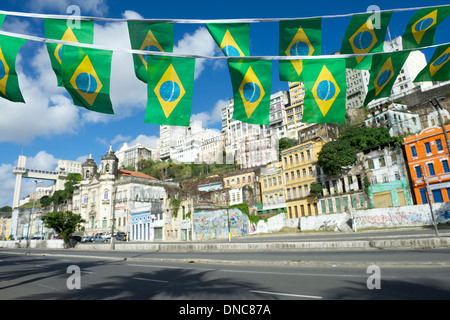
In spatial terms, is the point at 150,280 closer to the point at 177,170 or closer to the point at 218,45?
the point at 218,45

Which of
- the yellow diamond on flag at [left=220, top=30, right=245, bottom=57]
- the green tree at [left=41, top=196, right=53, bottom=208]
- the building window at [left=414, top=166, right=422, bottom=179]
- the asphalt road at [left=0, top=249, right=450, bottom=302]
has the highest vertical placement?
the green tree at [left=41, top=196, right=53, bottom=208]

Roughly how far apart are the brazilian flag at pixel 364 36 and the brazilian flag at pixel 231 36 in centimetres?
257

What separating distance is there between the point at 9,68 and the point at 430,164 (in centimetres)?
4035

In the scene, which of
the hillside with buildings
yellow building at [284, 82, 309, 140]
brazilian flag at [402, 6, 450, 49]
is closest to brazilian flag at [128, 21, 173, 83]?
brazilian flag at [402, 6, 450, 49]

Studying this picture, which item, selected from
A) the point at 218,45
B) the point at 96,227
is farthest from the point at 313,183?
the point at 96,227

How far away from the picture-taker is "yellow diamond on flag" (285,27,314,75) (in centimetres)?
730

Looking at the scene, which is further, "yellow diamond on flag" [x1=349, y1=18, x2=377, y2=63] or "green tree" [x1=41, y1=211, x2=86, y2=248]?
"green tree" [x1=41, y1=211, x2=86, y2=248]

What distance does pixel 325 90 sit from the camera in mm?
7410

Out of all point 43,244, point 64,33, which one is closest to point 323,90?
point 64,33

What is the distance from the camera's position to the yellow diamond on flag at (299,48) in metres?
7.30

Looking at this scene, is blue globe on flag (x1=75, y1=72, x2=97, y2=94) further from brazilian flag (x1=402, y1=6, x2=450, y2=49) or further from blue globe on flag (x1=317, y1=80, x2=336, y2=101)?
brazilian flag (x1=402, y1=6, x2=450, y2=49)

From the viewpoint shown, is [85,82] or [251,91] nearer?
[85,82]

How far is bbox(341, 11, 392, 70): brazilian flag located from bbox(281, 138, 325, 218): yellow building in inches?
1563

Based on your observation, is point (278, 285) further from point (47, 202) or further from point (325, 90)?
point (47, 202)
